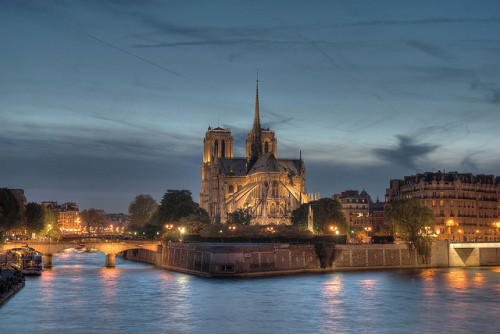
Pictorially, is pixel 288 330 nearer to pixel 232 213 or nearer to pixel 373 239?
pixel 373 239

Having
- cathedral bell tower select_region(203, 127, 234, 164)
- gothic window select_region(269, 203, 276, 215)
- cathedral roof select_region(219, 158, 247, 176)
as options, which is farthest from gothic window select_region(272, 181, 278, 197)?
cathedral bell tower select_region(203, 127, 234, 164)

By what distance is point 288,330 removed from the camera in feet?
140

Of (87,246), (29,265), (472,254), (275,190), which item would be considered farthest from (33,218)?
(472,254)

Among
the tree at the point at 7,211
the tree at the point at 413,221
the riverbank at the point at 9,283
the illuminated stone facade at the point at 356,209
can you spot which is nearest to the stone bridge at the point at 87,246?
the tree at the point at 7,211

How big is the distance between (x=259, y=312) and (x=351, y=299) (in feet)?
32.8

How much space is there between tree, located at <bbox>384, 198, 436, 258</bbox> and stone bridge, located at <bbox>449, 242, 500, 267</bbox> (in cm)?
412

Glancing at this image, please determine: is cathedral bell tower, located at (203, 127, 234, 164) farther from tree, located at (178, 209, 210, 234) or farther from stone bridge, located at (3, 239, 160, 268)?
stone bridge, located at (3, 239, 160, 268)

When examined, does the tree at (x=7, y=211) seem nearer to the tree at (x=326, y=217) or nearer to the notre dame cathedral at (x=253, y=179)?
the tree at (x=326, y=217)

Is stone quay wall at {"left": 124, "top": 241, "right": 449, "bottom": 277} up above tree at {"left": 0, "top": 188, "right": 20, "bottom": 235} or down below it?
below

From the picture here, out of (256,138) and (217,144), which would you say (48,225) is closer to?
(217,144)

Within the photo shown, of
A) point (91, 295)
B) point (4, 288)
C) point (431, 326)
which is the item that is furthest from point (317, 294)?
point (4, 288)

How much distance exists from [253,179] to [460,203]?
44608 millimetres

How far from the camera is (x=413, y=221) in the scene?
88312mm

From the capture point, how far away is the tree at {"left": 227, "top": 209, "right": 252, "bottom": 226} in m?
122
